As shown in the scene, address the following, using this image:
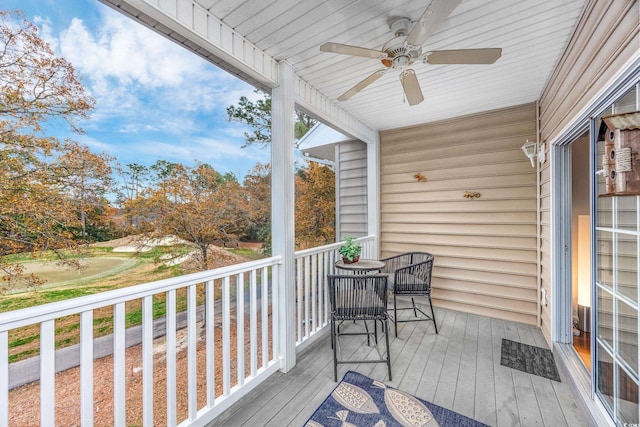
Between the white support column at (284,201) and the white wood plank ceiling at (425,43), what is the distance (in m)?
0.35

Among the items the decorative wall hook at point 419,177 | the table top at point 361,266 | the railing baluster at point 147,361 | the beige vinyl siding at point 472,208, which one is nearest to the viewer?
the railing baluster at point 147,361

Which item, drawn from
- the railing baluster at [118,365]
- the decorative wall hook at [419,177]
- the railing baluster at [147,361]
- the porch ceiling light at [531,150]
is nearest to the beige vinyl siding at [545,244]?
the porch ceiling light at [531,150]

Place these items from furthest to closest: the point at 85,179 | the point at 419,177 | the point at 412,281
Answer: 1. the point at 419,177
2. the point at 412,281
3. the point at 85,179

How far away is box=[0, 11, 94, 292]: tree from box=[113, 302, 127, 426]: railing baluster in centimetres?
36

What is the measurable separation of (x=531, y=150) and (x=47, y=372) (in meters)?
4.45

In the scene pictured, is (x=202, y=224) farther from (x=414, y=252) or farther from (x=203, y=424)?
(x=414, y=252)

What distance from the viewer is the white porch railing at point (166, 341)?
113cm

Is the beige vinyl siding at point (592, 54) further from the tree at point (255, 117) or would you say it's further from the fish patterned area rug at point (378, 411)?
the fish patterned area rug at point (378, 411)

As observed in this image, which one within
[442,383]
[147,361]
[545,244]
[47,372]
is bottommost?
[442,383]

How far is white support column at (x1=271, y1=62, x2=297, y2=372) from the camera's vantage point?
236cm

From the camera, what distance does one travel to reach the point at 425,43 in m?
2.19

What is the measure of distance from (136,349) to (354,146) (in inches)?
158

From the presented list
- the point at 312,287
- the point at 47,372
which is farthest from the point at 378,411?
the point at 47,372

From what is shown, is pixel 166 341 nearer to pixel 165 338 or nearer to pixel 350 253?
pixel 165 338
